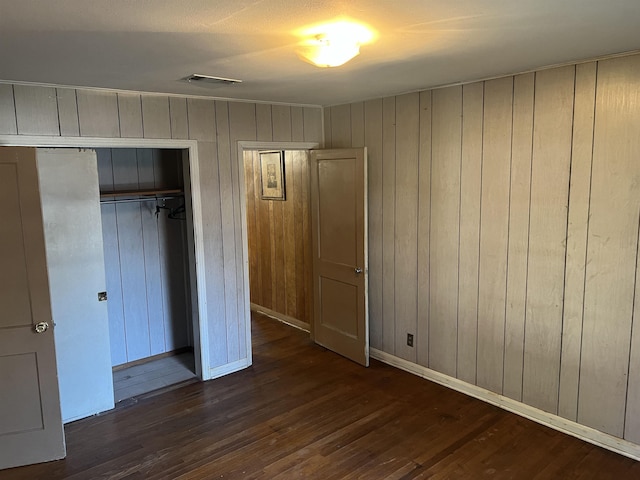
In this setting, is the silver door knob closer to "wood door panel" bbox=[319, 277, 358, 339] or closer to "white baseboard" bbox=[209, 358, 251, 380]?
"white baseboard" bbox=[209, 358, 251, 380]

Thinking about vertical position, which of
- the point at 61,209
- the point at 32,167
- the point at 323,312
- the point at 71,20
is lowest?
the point at 323,312

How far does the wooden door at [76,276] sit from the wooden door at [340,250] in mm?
1962

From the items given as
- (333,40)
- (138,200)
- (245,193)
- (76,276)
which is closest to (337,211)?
(245,193)

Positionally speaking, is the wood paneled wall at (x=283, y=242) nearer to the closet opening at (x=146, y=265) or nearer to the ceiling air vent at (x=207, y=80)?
the closet opening at (x=146, y=265)

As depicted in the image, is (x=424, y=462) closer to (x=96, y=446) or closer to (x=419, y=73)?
(x=96, y=446)

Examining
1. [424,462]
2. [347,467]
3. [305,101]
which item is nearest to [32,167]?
[305,101]

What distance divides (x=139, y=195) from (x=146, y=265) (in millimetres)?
713

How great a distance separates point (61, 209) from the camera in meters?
3.35

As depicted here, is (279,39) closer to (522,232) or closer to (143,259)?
(522,232)

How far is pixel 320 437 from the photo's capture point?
3.23 metres

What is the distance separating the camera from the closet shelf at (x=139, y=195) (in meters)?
4.01

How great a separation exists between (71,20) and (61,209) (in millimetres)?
1818

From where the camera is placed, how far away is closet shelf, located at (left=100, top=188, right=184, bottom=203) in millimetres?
4012

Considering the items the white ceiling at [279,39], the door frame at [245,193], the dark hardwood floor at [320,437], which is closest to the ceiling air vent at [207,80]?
the white ceiling at [279,39]
